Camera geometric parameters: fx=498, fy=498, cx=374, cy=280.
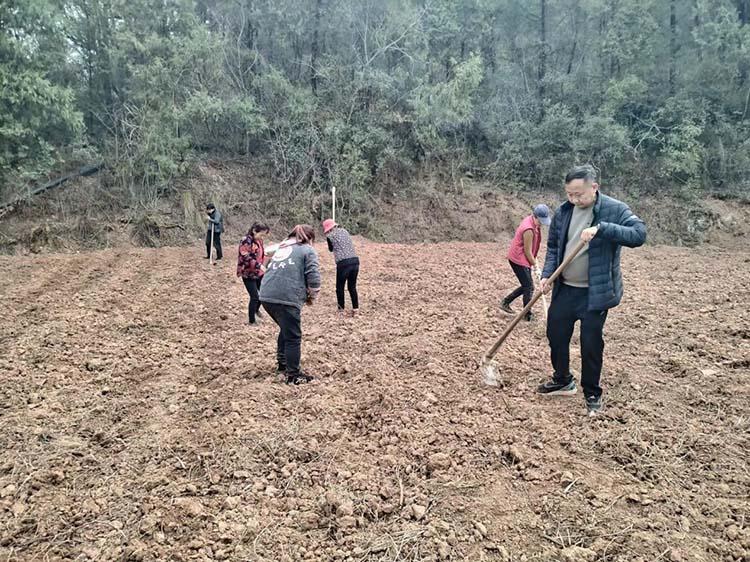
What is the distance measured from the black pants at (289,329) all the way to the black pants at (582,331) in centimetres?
208

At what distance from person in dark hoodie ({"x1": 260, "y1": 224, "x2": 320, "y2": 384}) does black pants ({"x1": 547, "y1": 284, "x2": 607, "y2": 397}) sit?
1.97 metres

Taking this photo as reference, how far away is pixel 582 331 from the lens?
3609mm

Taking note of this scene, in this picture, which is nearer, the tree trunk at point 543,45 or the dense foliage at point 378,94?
the dense foliage at point 378,94

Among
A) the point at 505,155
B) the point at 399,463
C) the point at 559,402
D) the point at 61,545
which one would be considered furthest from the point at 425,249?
the point at 61,545

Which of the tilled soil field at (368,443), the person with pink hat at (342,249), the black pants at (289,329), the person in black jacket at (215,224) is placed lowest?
the tilled soil field at (368,443)

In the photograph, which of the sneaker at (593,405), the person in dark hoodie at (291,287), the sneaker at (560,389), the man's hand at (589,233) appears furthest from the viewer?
the person in dark hoodie at (291,287)

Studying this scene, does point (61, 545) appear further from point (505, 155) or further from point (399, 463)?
point (505, 155)

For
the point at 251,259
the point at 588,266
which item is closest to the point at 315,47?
the point at 251,259

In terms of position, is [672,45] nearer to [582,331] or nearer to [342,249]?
[342,249]

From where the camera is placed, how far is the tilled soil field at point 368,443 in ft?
8.57

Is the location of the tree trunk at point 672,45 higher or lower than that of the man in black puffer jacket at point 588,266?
higher

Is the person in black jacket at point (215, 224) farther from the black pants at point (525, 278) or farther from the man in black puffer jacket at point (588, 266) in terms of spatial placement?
the man in black puffer jacket at point (588, 266)

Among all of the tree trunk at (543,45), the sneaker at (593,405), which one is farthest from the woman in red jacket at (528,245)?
the tree trunk at (543,45)

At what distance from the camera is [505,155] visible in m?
16.2
